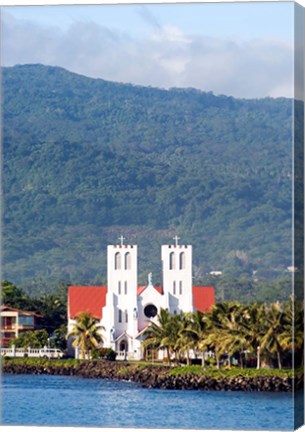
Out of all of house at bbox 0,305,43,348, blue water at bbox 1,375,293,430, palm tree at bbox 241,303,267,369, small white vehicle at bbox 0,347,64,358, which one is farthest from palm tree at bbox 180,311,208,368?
house at bbox 0,305,43,348

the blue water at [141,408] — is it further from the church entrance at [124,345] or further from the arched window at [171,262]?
the arched window at [171,262]

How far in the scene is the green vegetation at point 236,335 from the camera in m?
15.5

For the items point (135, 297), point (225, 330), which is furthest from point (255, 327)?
point (135, 297)

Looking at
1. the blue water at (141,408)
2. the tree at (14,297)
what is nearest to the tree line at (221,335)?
the blue water at (141,408)

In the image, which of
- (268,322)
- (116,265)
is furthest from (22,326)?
(268,322)

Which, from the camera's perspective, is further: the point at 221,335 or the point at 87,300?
the point at 87,300

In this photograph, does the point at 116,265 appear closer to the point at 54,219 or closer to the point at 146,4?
the point at 54,219

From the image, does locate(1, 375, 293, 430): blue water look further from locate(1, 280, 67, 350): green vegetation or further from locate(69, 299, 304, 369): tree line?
locate(1, 280, 67, 350): green vegetation

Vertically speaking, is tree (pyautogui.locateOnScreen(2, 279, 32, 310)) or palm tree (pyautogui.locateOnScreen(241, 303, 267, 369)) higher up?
tree (pyautogui.locateOnScreen(2, 279, 32, 310))

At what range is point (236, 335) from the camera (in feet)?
61.2

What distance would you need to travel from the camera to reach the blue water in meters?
14.8

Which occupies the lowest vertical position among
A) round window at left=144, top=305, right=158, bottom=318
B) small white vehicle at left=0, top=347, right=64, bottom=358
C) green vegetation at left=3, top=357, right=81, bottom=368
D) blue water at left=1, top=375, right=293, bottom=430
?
blue water at left=1, top=375, right=293, bottom=430

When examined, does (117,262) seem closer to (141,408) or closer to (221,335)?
(221,335)

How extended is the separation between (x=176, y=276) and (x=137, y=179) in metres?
2.75
